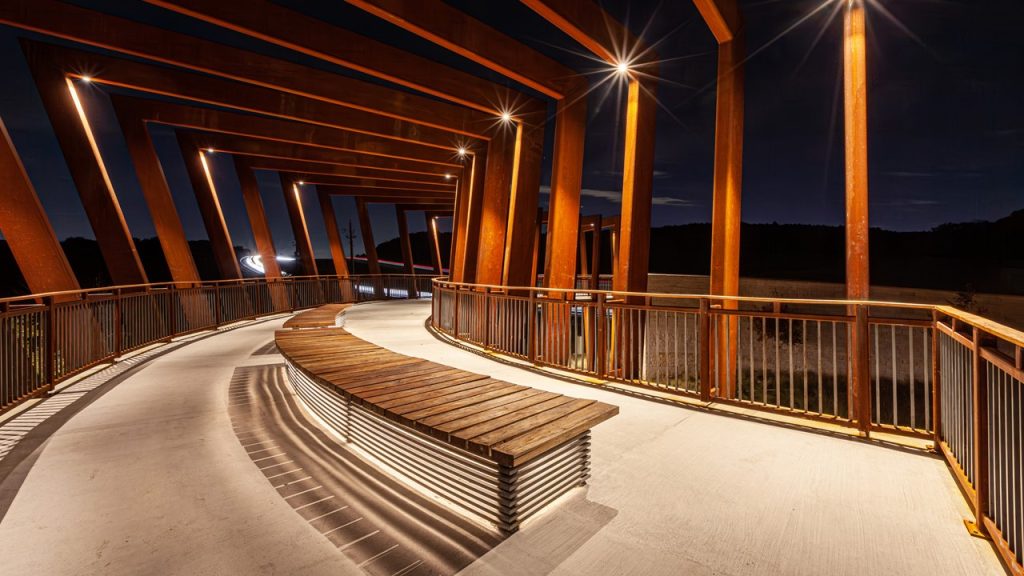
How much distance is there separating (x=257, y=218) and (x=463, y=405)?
677 inches

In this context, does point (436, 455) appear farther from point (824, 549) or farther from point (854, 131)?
point (854, 131)

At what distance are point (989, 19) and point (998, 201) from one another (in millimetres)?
16777

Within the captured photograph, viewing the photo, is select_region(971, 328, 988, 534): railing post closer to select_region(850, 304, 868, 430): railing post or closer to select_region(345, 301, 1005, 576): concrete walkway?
select_region(345, 301, 1005, 576): concrete walkway

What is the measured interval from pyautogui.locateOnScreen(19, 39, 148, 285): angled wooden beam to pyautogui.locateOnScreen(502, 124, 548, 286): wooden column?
28.8ft

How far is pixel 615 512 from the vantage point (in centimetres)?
254

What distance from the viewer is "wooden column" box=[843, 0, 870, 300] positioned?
4.82m

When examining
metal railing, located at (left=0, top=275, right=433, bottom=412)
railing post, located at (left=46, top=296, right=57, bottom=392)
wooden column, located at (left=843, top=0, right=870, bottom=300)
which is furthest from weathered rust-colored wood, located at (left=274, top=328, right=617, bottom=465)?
wooden column, located at (left=843, top=0, right=870, bottom=300)

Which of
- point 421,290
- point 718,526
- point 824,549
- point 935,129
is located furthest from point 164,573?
point 935,129

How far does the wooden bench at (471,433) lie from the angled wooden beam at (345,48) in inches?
273

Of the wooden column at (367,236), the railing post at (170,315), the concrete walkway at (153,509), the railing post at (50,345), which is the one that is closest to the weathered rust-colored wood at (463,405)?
the concrete walkway at (153,509)

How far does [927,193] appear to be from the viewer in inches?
1464

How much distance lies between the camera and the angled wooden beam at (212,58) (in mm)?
7570

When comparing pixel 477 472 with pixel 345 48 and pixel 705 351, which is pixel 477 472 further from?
pixel 345 48

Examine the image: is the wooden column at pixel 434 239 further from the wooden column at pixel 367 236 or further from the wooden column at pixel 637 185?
the wooden column at pixel 637 185
